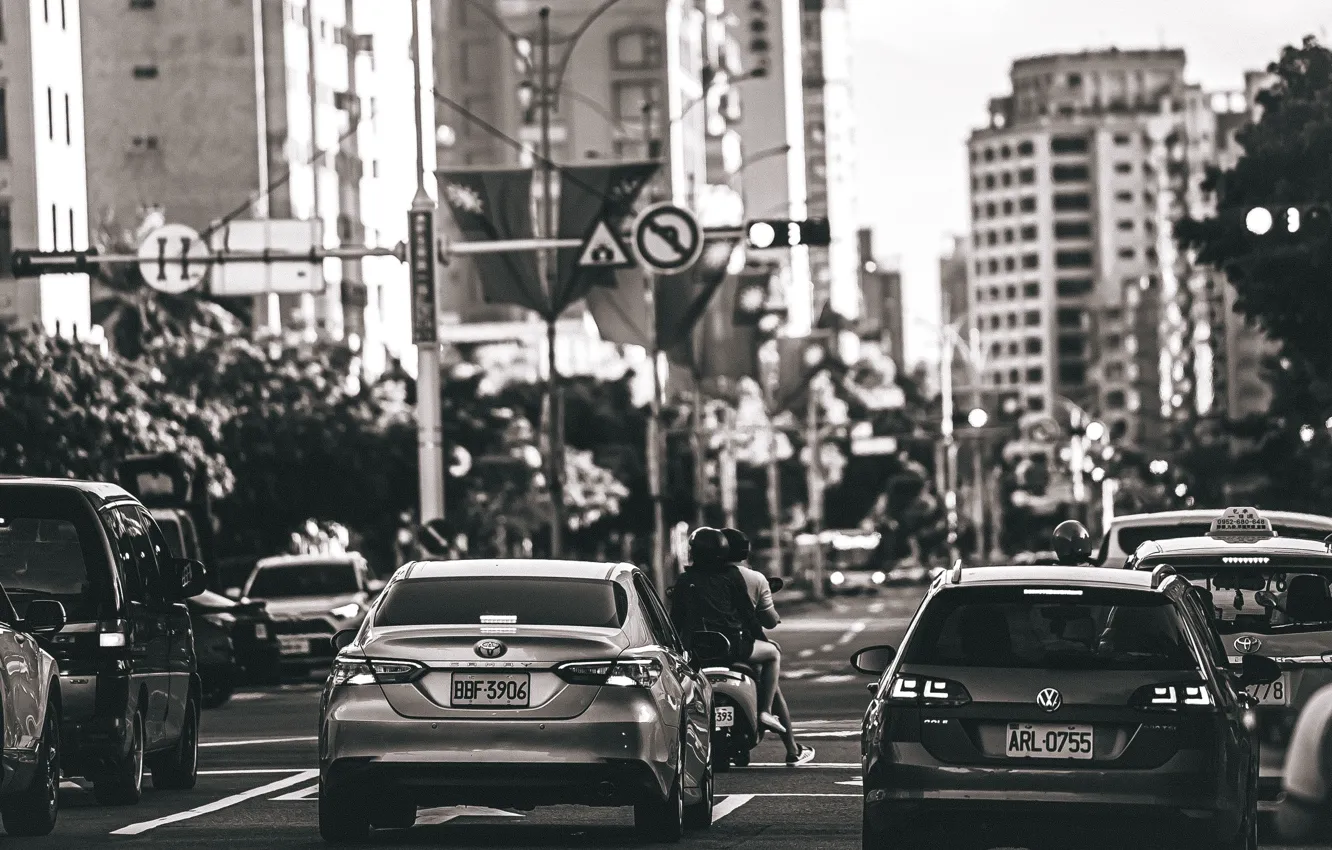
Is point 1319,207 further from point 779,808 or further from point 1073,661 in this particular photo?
point 1073,661

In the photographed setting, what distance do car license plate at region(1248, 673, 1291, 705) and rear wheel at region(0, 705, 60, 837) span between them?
229 inches

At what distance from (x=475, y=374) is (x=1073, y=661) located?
91.4 metres

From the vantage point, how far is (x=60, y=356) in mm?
53625

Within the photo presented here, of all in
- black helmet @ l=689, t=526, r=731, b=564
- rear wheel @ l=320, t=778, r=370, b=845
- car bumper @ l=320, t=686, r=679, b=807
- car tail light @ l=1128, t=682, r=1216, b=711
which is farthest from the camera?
black helmet @ l=689, t=526, r=731, b=564

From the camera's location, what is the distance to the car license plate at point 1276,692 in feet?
49.0

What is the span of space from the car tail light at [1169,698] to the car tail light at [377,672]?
3438mm

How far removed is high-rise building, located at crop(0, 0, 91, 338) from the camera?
225 feet

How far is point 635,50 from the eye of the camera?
6929 inches

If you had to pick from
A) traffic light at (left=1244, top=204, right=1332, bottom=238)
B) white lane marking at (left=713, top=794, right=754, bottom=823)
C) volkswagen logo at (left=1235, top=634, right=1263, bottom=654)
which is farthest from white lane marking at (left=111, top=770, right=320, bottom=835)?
traffic light at (left=1244, top=204, right=1332, bottom=238)

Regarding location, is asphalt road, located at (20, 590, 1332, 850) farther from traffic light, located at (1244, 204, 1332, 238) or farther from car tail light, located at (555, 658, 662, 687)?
traffic light, located at (1244, 204, 1332, 238)

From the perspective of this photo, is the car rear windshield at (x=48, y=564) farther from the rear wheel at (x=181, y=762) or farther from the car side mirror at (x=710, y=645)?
the car side mirror at (x=710, y=645)

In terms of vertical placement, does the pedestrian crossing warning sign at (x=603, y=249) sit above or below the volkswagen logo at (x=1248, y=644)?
above

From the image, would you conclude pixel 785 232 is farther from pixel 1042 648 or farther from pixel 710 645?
pixel 1042 648

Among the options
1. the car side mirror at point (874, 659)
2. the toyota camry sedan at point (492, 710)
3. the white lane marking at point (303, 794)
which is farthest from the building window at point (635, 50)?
the car side mirror at point (874, 659)
